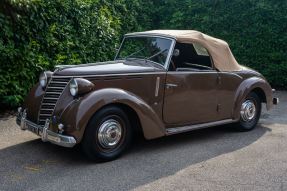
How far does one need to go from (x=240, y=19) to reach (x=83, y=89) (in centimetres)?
695

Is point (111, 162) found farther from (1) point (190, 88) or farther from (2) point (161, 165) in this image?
(1) point (190, 88)

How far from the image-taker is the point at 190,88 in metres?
5.97

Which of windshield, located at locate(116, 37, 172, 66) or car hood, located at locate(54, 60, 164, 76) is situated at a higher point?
windshield, located at locate(116, 37, 172, 66)

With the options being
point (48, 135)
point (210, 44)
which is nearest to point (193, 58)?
point (210, 44)

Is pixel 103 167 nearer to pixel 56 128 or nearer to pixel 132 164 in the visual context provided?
pixel 132 164

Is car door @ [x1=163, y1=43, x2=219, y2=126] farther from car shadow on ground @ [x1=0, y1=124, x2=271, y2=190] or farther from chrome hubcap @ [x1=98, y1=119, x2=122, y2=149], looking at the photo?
chrome hubcap @ [x1=98, y1=119, x2=122, y2=149]

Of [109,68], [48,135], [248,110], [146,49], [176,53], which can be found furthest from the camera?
[248,110]

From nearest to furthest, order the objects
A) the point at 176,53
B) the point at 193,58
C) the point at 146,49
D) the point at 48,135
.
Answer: the point at 48,135, the point at 176,53, the point at 146,49, the point at 193,58

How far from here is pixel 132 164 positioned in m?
5.14

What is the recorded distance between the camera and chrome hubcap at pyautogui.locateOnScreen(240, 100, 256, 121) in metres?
6.82

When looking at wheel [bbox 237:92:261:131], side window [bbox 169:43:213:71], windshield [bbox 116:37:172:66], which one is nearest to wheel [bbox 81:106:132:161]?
windshield [bbox 116:37:172:66]

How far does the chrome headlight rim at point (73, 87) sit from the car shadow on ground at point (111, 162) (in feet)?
2.89

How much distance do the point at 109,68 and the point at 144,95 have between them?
0.60m

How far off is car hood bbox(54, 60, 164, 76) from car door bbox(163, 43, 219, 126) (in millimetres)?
336
